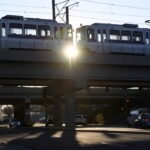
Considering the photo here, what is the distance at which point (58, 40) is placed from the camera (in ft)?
148

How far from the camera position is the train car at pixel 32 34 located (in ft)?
138

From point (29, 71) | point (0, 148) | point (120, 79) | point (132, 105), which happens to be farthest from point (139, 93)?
point (0, 148)

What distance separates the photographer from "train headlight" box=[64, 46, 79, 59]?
150 feet

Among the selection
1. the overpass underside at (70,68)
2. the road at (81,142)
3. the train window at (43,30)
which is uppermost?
the train window at (43,30)

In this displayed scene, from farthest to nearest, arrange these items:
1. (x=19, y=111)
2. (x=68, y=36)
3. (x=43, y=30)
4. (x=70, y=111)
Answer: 1. (x=19, y=111)
2. (x=70, y=111)
3. (x=68, y=36)
4. (x=43, y=30)

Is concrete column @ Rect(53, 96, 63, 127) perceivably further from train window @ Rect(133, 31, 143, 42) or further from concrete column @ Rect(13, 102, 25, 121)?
A: concrete column @ Rect(13, 102, 25, 121)

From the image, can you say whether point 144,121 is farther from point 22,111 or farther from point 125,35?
point 22,111

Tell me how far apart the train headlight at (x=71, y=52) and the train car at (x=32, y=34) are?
652 millimetres

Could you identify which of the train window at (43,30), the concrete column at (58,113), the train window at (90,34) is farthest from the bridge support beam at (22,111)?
the train window at (43,30)

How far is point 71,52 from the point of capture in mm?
46094

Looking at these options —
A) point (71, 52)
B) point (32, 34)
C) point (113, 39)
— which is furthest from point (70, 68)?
point (32, 34)

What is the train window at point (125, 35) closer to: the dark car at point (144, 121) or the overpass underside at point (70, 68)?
the overpass underside at point (70, 68)

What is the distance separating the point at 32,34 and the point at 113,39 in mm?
8175

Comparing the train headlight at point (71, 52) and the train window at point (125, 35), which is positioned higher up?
the train window at point (125, 35)
